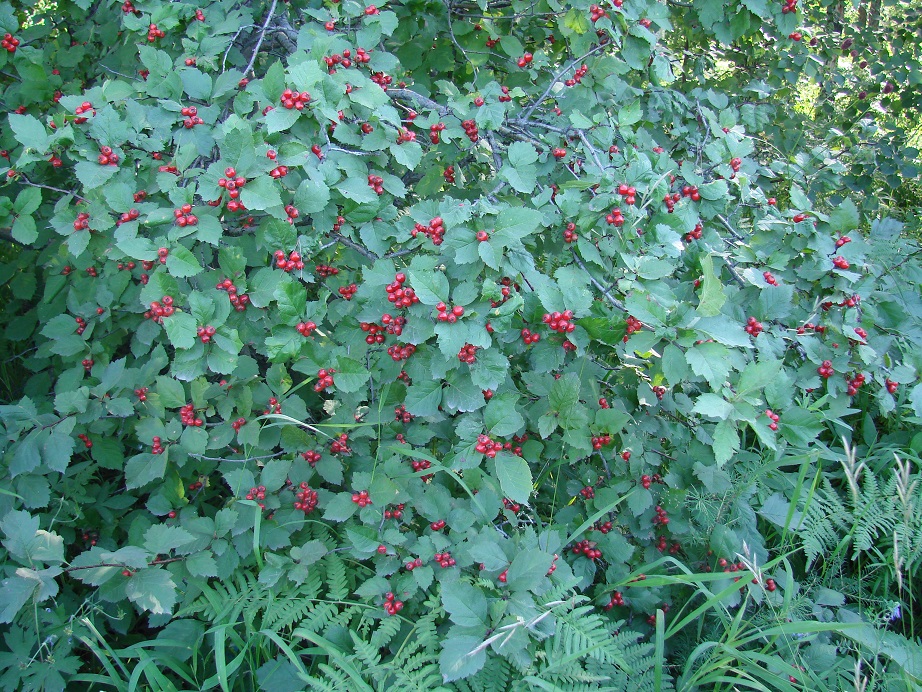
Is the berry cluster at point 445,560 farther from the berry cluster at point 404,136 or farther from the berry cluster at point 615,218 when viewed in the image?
the berry cluster at point 404,136

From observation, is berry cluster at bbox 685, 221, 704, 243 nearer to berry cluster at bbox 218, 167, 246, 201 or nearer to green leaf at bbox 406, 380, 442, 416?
green leaf at bbox 406, 380, 442, 416

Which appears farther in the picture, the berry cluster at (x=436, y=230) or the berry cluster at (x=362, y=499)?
the berry cluster at (x=362, y=499)

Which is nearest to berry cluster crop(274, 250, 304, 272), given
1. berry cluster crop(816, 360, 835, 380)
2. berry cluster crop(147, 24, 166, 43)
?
berry cluster crop(147, 24, 166, 43)

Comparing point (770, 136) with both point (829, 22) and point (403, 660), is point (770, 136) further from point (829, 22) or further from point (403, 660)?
point (403, 660)

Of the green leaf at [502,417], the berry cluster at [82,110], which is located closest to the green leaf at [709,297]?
the green leaf at [502,417]

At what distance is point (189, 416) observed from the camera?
208 centimetres

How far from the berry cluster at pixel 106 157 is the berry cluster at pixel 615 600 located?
188 centimetres

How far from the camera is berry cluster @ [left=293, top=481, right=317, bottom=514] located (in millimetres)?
2141

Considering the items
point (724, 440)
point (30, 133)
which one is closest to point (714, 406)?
point (724, 440)

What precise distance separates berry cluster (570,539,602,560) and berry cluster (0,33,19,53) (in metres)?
Result: 2.51

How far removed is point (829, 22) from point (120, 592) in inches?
179

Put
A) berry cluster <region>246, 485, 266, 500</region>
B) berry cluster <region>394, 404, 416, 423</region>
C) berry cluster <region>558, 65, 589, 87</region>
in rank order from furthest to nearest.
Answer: berry cluster <region>558, 65, 589, 87</region> → berry cluster <region>394, 404, 416, 423</region> → berry cluster <region>246, 485, 266, 500</region>

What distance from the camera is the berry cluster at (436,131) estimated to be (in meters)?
2.13

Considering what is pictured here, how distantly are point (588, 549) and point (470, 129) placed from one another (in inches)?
52.4
